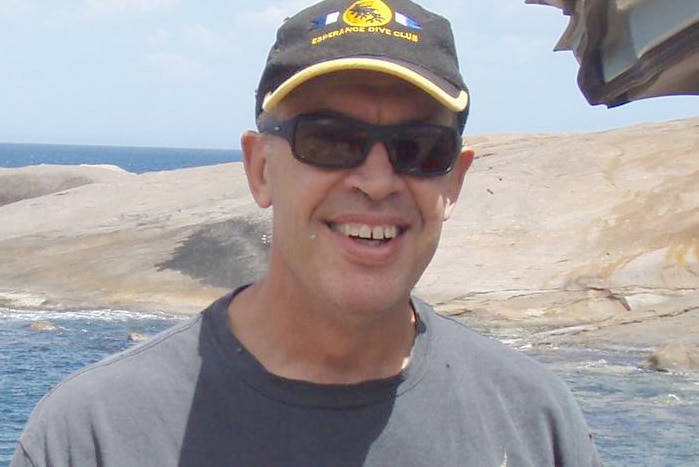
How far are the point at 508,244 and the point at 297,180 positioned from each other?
823 inches

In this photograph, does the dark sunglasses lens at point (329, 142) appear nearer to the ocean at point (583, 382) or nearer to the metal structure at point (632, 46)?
the metal structure at point (632, 46)

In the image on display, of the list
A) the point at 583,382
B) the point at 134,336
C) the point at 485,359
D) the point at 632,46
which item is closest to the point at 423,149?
the point at 485,359

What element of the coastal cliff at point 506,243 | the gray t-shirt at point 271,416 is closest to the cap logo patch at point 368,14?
the gray t-shirt at point 271,416

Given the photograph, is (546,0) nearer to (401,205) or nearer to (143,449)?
(401,205)

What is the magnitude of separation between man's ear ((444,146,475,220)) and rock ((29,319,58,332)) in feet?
64.2

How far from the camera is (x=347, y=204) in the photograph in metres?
2.55

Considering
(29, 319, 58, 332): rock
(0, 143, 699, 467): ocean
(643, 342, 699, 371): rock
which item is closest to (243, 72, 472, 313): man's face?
(0, 143, 699, 467): ocean

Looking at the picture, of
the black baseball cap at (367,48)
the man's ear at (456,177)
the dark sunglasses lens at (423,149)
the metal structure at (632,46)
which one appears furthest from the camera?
the metal structure at (632,46)

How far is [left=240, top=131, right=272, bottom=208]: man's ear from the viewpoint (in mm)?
2676

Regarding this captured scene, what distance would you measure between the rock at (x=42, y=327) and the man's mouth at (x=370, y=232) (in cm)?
1969

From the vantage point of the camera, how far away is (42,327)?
2180 centimetres

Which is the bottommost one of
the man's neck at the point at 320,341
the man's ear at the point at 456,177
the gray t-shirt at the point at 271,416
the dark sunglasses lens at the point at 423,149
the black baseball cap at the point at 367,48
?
the gray t-shirt at the point at 271,416

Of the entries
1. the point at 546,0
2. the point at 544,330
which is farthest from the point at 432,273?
the point at 546,0

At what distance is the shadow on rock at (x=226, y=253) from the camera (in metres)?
24.0
